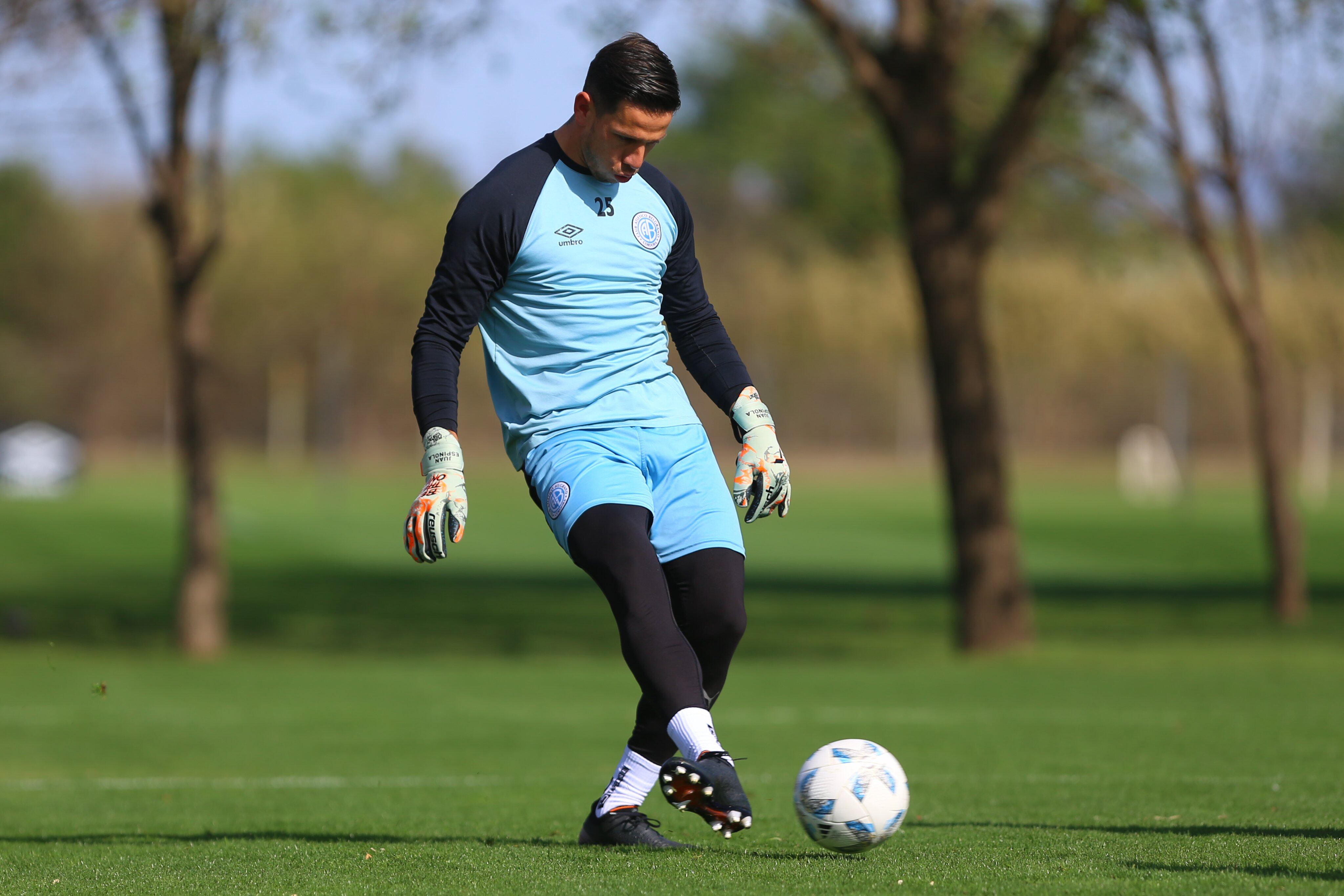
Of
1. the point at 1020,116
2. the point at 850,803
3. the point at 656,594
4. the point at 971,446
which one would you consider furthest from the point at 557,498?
the point at 971,446

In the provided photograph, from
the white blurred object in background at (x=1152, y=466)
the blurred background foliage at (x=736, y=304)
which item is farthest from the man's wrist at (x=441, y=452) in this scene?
the white blurred object in background at (x=1152, y=466)

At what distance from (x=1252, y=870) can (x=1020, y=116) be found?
1151 centimetres

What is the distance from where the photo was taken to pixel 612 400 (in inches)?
192

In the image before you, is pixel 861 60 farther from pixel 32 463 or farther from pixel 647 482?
pixel 32 463

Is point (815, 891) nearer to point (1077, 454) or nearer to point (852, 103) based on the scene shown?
point (852, 103)

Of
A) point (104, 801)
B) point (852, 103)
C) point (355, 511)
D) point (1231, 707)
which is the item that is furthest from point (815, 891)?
point (355, 511)

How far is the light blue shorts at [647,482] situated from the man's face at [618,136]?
0.75m

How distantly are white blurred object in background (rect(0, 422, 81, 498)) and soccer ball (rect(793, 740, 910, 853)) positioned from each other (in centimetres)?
4272

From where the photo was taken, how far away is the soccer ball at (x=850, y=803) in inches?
183

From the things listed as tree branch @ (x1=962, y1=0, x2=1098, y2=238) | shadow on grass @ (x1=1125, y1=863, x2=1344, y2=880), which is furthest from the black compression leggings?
tree branch @ (x1=962, y1=0, x2=1098, y2=238)

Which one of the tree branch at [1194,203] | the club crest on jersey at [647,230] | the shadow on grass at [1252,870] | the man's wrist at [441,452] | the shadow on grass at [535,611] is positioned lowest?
the shadow on grass at [535,611]

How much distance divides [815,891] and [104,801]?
458 cm

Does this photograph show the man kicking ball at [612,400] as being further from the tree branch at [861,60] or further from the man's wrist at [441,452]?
the tree branch at [861,60]

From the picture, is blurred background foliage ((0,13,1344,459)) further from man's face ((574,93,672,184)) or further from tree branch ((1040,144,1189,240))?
man's face ((574,93,672,184))
